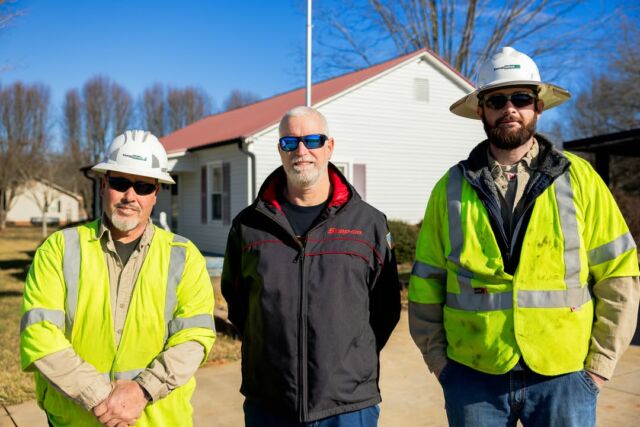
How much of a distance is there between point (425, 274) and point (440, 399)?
2.71 meters

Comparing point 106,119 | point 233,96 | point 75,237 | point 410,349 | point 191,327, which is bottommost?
point 410,349

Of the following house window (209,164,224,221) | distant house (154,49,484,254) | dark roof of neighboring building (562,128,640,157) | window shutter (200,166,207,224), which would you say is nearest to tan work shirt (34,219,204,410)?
dark roof of neighboring building (562,128,640,157)

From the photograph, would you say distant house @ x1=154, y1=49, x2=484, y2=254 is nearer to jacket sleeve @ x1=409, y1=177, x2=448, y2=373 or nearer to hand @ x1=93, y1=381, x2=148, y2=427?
jacket sleeve @ x1=409, y1=177, x2=448, y2=373

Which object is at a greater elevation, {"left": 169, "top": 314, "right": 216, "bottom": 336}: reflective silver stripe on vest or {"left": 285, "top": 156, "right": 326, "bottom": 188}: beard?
{"left": 285, "top": 156, "right": 326, "bottom": 188}: beard

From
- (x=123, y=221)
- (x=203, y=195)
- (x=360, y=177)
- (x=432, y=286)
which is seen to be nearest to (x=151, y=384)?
(x=123, y=221)

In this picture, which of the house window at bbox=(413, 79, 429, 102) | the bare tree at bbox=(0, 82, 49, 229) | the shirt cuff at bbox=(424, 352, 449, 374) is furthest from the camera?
the bare tree at bbox=(0, 82, 49, 229)

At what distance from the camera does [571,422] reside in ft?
7.43

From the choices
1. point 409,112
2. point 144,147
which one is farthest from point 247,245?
point 409,112

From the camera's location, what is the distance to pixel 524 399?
92.3 inches

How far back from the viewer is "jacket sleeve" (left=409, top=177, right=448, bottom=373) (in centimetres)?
258

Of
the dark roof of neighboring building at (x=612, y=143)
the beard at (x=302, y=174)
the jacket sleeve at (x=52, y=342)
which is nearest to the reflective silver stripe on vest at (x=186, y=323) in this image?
the jacket sleeve at (x=52, y=342)

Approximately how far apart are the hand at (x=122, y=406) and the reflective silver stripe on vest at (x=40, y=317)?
36 cm

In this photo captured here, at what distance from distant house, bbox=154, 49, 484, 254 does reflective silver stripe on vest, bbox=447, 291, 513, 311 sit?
11759 millimetres

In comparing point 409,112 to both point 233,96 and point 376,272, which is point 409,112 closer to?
point 376,272
